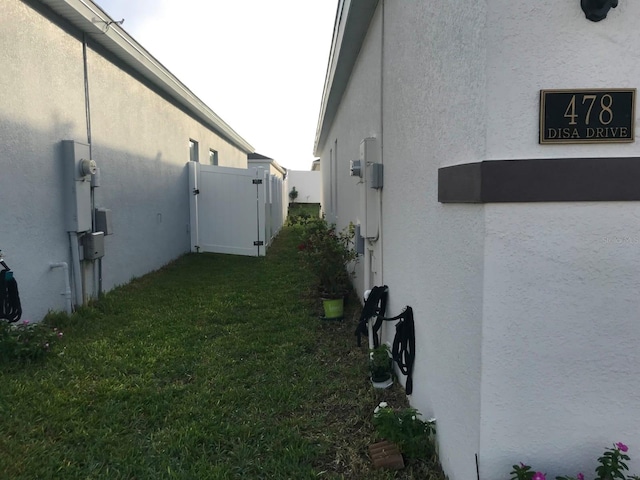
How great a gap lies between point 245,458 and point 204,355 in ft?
5.42

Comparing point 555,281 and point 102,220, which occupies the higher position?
point 102,220

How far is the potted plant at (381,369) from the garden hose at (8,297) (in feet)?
9.94

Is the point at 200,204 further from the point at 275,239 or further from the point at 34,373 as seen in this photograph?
the point at 34,373

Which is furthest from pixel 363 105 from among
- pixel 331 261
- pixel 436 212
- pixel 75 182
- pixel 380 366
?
pixel 75 182

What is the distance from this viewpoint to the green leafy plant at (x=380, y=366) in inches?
128

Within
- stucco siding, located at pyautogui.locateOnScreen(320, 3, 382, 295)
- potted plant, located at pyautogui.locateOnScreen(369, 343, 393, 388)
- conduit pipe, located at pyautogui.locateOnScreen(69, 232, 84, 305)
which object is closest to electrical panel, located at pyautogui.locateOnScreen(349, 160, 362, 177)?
stucco siding, located at pyautogui.locateOnScreen(320, 3, 382, 295)

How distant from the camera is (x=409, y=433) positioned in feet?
7.86

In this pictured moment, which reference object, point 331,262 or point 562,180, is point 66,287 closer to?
point 331,262

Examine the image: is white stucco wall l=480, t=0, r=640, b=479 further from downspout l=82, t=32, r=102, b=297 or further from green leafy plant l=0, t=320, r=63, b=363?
downspout l=82, t=32, r=102, b=297

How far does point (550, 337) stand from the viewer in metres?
1.68

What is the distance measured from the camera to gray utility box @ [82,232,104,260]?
5.32 meters

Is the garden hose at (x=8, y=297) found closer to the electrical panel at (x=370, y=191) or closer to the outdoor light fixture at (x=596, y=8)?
the electrical panel at (x=370, y=191)

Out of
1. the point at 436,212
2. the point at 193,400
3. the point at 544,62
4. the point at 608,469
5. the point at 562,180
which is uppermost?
the point at 544,62

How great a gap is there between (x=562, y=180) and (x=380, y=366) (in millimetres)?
1990
